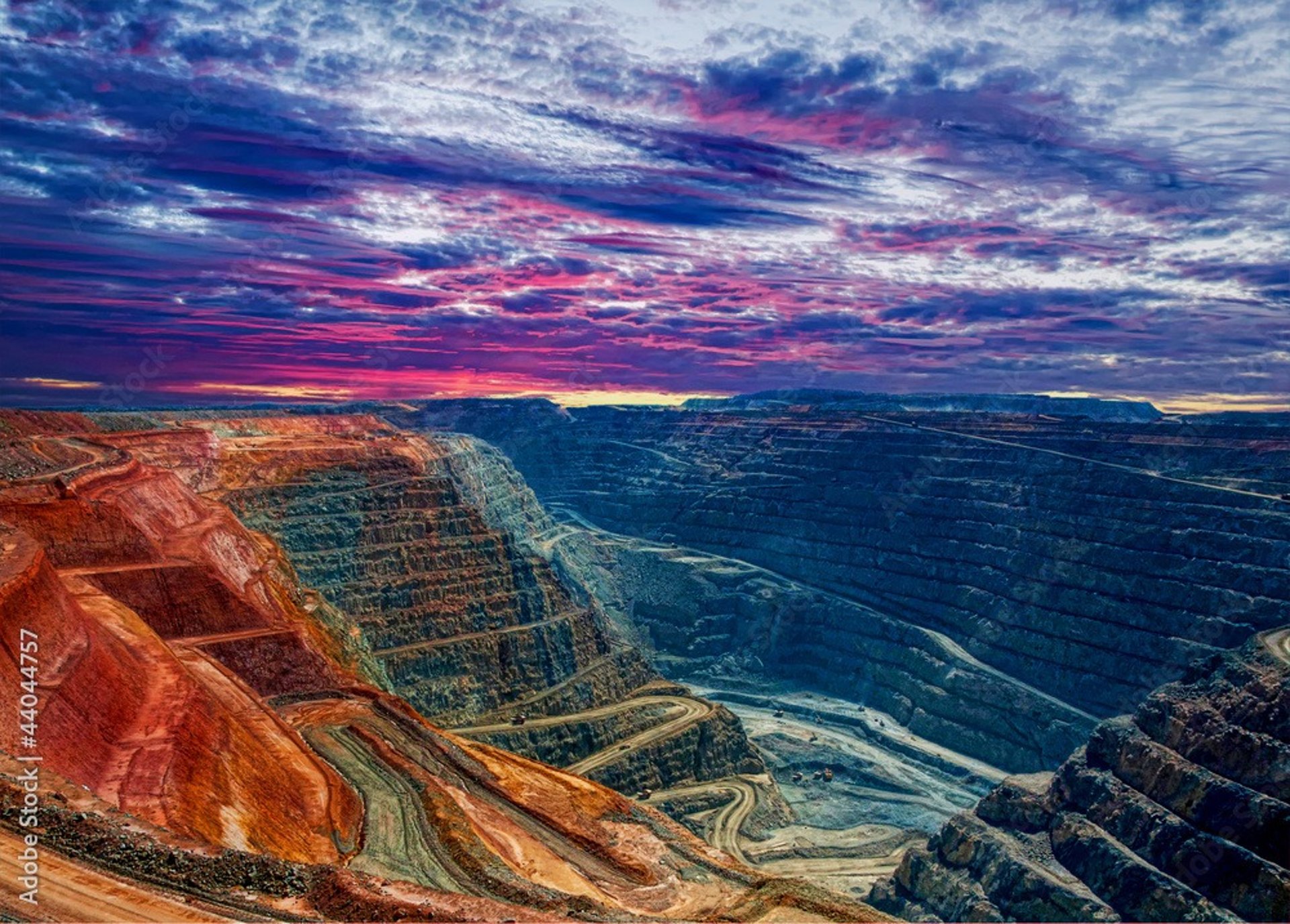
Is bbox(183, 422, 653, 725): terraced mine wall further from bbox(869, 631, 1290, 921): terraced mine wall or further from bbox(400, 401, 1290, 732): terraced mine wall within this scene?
bbox(400, 401, 1290, 732): terraced mine wall

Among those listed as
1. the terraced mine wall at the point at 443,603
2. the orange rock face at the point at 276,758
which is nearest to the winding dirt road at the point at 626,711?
the terraced mine wall at the point at 443,603

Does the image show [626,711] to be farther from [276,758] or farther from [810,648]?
[276,758]

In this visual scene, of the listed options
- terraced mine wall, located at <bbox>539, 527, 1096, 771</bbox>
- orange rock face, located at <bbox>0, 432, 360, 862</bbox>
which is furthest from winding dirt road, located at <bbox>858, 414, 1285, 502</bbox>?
orange rock face, located at <bbox>0, 432, 360, 862</bbox>

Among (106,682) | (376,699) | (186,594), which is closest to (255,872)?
(106,682)

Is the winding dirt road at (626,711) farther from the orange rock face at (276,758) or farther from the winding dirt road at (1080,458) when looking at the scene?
the winding dirt road at (1080,458)

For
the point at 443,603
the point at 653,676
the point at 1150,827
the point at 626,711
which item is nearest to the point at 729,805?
the point at 626,711

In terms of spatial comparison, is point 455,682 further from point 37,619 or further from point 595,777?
point 37,619
